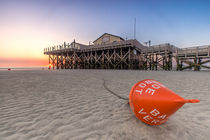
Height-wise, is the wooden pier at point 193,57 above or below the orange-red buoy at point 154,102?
above

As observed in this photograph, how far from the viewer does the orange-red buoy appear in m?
1.11

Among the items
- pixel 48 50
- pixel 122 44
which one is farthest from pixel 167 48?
pixel 48 50

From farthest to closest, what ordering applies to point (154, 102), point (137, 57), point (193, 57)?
1. point (137, 57)
2. point (193, 57)
3. point (154, 102)

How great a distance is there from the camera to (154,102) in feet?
3.82

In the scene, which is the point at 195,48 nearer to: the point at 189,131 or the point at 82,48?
the point at 189,131

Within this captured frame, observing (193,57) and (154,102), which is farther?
(193,57)

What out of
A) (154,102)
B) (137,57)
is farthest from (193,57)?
(154,102)

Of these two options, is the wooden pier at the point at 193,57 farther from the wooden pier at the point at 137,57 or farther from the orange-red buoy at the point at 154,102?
the orange-red buoy at the point at 154,102

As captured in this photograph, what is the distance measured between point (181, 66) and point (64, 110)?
19460mm

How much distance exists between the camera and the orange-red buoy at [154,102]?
1.11 metres

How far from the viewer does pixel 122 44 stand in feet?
59.7

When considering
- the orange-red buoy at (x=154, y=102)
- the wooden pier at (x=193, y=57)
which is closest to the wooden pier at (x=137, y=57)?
the wooden pier at (x=193, y=57)

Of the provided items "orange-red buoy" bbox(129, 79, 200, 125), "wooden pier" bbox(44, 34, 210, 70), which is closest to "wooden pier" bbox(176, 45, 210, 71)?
"wooden pier" bbox(44, 34, 210, 70)

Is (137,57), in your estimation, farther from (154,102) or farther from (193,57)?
(154,102)
